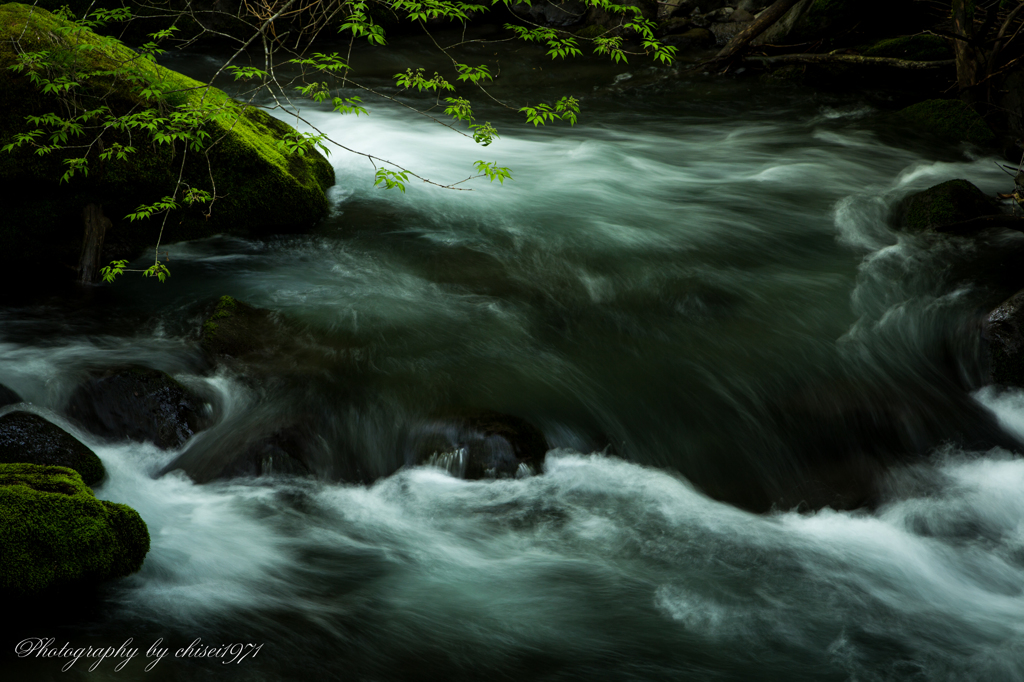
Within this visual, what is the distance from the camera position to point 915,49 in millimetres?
11500

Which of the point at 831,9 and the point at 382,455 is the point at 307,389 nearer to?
the point at 382,455

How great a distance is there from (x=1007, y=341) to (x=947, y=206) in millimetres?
2273

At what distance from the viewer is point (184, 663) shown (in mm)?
3211

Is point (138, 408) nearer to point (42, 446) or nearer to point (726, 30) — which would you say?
point (42, 446)

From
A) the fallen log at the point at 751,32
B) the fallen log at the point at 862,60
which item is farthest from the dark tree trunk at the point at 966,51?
the fallen log at the point at 751,32

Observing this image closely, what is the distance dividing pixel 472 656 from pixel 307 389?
2.42 meters

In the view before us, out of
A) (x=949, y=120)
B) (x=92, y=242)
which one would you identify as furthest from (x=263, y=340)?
(x=949, y=120)

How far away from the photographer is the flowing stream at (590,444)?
364cm

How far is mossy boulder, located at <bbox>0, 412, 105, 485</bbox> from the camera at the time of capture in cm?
420

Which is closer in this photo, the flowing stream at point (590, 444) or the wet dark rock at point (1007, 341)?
the flowing stream at point (590, 444)

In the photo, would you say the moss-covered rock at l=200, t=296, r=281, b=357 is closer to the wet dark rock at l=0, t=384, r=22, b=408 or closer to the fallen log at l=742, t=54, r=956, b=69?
the wet dark rock at l=0, t=384, r=22, b=408

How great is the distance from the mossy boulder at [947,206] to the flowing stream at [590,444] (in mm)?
316

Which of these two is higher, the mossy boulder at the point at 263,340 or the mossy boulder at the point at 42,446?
the mossy boulder at the point at 263,340

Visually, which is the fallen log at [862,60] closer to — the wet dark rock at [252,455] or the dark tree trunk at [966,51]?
the dark tree trunk at [966,51]
